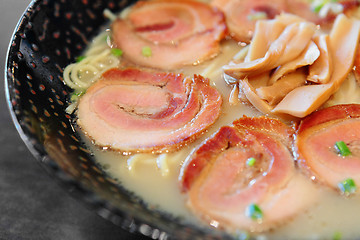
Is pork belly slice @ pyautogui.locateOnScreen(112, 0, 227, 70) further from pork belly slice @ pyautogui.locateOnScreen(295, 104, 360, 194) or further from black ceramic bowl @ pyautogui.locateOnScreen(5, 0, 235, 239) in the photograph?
pork belly slice @ pyautogui.locateOnScreen(295, 104, 360, 194)

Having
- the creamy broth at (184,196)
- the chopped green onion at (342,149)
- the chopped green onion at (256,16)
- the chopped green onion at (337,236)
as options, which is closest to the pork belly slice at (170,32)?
the chopped green onion at (256,16)

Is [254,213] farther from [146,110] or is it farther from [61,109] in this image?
[61,109]

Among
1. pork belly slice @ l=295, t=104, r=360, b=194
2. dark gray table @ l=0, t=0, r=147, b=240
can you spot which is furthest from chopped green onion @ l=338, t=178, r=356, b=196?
dark gray table @ l=0, t=0, r=147, b=240

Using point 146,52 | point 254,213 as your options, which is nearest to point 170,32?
point 146,52

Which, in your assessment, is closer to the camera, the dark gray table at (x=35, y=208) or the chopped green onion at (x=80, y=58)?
the dark gray table at (x=35, y=208)

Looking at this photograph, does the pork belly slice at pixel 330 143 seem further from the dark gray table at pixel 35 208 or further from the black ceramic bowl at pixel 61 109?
the dark gray table at pixel 35 208

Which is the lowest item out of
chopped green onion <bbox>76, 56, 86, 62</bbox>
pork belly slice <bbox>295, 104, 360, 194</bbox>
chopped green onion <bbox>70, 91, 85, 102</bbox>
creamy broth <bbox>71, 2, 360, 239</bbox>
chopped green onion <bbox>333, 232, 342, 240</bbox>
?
chopped green onion <bbox>333, 232, 342, 240</bbox>
